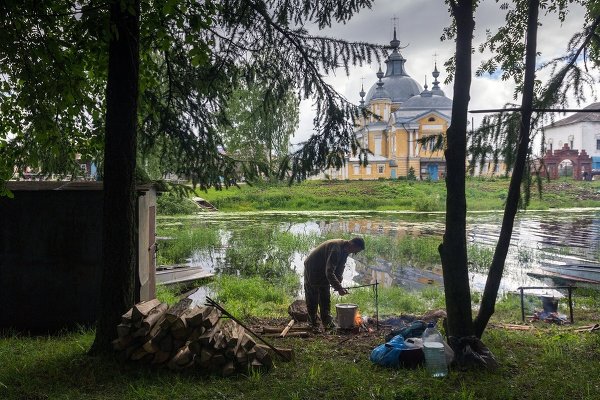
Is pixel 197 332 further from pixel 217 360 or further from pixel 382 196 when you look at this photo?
pixel 382 196

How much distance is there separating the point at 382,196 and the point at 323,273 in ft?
128

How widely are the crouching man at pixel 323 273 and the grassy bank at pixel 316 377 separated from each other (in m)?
1.14

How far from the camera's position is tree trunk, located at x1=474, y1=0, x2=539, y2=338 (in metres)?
6.43

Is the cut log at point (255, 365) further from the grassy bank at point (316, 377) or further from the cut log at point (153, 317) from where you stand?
the cut log at point (153, 317)

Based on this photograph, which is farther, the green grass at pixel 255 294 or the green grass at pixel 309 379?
the green grass at pixel 255 294

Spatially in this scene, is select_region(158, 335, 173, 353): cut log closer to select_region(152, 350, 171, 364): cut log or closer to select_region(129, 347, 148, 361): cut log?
select_region(152, 350, 171, 364): cut log

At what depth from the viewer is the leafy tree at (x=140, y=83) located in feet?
18.9

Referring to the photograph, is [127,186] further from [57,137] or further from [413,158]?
[413,158]

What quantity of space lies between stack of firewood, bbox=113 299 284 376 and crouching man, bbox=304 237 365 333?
2469 millimetres

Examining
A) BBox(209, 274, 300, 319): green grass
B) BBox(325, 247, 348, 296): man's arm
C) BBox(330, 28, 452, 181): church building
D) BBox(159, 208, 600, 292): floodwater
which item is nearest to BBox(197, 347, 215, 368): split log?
BBox(325, 247, 348, 296): man's arm

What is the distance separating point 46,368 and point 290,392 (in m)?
2.59

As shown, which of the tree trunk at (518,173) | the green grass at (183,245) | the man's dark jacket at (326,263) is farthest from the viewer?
the green grass at (183,245)

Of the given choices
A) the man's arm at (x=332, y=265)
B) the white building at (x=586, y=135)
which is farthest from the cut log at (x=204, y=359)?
the white building at (x=586, y=135)

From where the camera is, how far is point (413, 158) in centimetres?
6062
